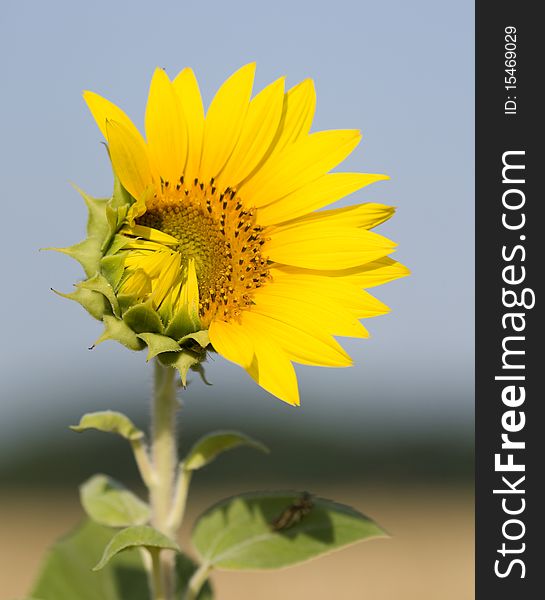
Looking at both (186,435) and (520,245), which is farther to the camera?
(186,435)

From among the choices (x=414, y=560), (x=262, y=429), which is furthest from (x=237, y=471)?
(x=414, y=560)

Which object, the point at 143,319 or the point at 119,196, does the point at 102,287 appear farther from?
the point at 119,196

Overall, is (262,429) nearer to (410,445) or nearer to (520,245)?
(410,445)

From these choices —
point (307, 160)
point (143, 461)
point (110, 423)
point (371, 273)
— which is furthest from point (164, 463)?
point (307, 160)

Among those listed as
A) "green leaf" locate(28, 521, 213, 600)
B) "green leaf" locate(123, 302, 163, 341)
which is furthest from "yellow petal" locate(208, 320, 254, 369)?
"green leaf" locate(28, 521, 213, 600)

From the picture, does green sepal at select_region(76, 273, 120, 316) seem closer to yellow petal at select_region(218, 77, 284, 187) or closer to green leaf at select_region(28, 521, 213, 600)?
yellow petal at select_region(218, 77, 284, 187)
